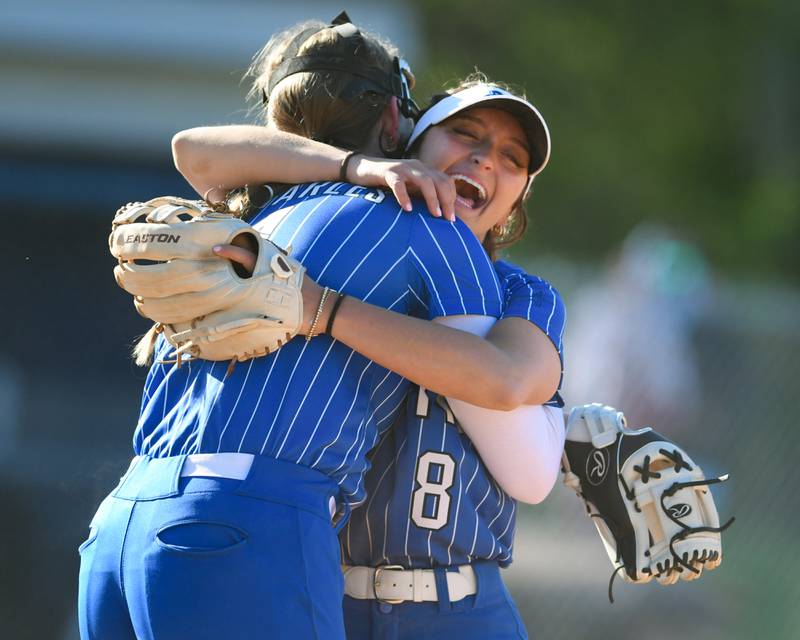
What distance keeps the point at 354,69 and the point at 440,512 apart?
3.32 feet

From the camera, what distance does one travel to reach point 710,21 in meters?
16.3

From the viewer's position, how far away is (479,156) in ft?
9.53

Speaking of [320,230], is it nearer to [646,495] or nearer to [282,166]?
[282,166]

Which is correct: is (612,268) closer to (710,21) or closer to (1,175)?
(1,175)

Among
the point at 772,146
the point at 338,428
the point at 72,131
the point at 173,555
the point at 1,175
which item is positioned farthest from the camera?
the point at 772,146

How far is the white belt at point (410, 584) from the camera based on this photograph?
2.64 meters

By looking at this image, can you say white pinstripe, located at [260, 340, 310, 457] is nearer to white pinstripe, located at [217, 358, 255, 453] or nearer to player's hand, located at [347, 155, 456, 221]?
white pinstripe, located at [217, 358, 255, 453]

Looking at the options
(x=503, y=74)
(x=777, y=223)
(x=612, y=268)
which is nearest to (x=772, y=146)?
(x=777, y=223)

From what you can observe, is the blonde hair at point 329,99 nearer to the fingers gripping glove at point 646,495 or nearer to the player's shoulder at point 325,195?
the player's shoulder at point 325,195

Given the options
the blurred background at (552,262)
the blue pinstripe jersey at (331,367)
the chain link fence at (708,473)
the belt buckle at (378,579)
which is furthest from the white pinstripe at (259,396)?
the chain link fence at (708,473)

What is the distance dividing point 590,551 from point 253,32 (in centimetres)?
391

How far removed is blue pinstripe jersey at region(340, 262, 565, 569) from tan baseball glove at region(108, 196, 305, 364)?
0.45 metres

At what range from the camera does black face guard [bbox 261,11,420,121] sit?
2822 mm

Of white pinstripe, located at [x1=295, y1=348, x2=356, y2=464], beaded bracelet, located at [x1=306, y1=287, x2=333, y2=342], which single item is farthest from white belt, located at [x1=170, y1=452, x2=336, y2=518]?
beaded bracelet, located at [x1=306, y1=287, x2=333, y2=342]
